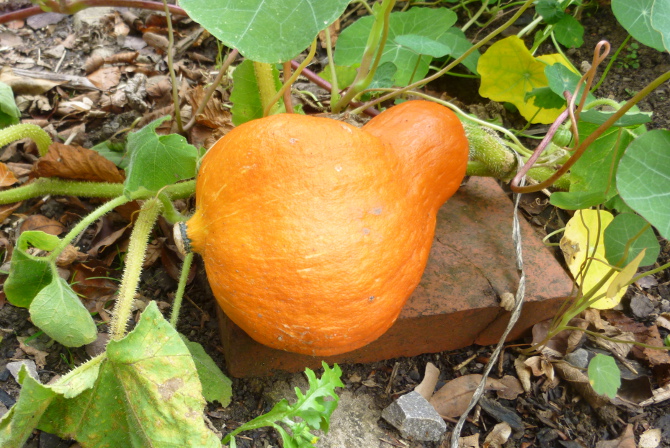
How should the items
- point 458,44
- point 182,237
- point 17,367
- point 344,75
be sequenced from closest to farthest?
point 182,237 → point 17,367 → point 344,75 → point 458,44

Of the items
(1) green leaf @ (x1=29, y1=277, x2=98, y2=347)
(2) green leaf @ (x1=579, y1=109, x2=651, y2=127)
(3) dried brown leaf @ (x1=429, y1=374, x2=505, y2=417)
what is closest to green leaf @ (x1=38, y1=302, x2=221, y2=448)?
(1) green leaf @ (x1=29, y1=277, x2=98, y2=347)

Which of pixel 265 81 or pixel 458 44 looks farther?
pixel 458 44

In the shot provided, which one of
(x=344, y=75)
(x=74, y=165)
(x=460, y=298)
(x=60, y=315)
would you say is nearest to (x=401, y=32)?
(x=344, y=75)

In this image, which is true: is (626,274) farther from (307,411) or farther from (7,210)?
(7,210)

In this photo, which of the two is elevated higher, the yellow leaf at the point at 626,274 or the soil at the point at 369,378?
the yellow leaf at the point at 626,274

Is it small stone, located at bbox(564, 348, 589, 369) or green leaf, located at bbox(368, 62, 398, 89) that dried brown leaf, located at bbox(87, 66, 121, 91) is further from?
small stone, located at bbox(564, 348, 589, 369)

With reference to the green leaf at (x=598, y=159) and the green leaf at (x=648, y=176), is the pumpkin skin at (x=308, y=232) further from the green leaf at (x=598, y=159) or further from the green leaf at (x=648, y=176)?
the green leaf at (x=598, y=159)

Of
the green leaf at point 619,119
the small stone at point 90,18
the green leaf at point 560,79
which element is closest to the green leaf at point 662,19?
the green leaf at point 619,119
